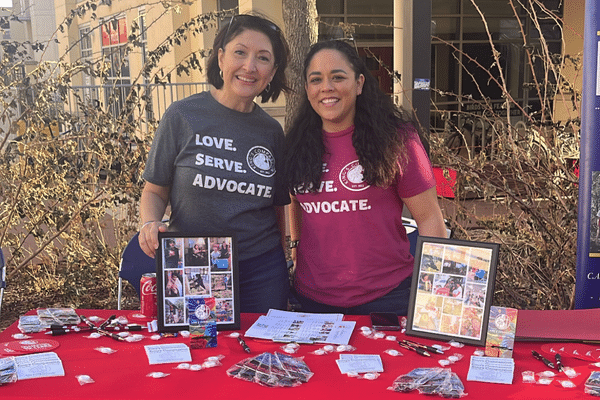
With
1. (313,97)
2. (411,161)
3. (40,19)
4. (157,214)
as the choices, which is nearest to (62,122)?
(157,214)

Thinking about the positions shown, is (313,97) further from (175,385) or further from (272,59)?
(175,385)

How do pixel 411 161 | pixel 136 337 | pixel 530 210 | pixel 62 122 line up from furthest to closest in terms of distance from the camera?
pixel 62 122
pixel 530 210
pixel 411 161
pixel 136 337

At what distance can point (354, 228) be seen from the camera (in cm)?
260

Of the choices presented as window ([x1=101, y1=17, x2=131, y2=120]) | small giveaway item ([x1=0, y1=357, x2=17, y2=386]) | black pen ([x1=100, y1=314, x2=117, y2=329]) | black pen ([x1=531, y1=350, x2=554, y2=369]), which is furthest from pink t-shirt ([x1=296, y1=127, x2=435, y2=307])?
window ([x1=101, y1=17, x2=131, y2=120])

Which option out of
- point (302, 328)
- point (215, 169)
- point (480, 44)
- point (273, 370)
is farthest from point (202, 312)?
point (480, 44)

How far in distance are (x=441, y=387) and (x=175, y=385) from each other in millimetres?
777

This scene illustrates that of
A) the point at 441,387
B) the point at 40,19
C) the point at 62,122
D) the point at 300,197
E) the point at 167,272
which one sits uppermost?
the point at 40,19

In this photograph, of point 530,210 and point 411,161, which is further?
point 530,210

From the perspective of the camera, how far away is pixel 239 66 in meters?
2.75

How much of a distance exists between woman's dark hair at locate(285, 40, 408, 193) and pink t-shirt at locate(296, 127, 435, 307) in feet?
0.15

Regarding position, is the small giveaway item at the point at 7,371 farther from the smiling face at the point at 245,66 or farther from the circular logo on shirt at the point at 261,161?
the smiling face at the point at 245,66

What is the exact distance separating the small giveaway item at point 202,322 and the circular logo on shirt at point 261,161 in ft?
2.06

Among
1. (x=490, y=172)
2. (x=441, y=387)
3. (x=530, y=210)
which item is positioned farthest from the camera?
(x=490, y=172)

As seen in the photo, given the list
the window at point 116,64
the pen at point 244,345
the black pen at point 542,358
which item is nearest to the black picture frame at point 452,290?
the black pen at point 542,358
